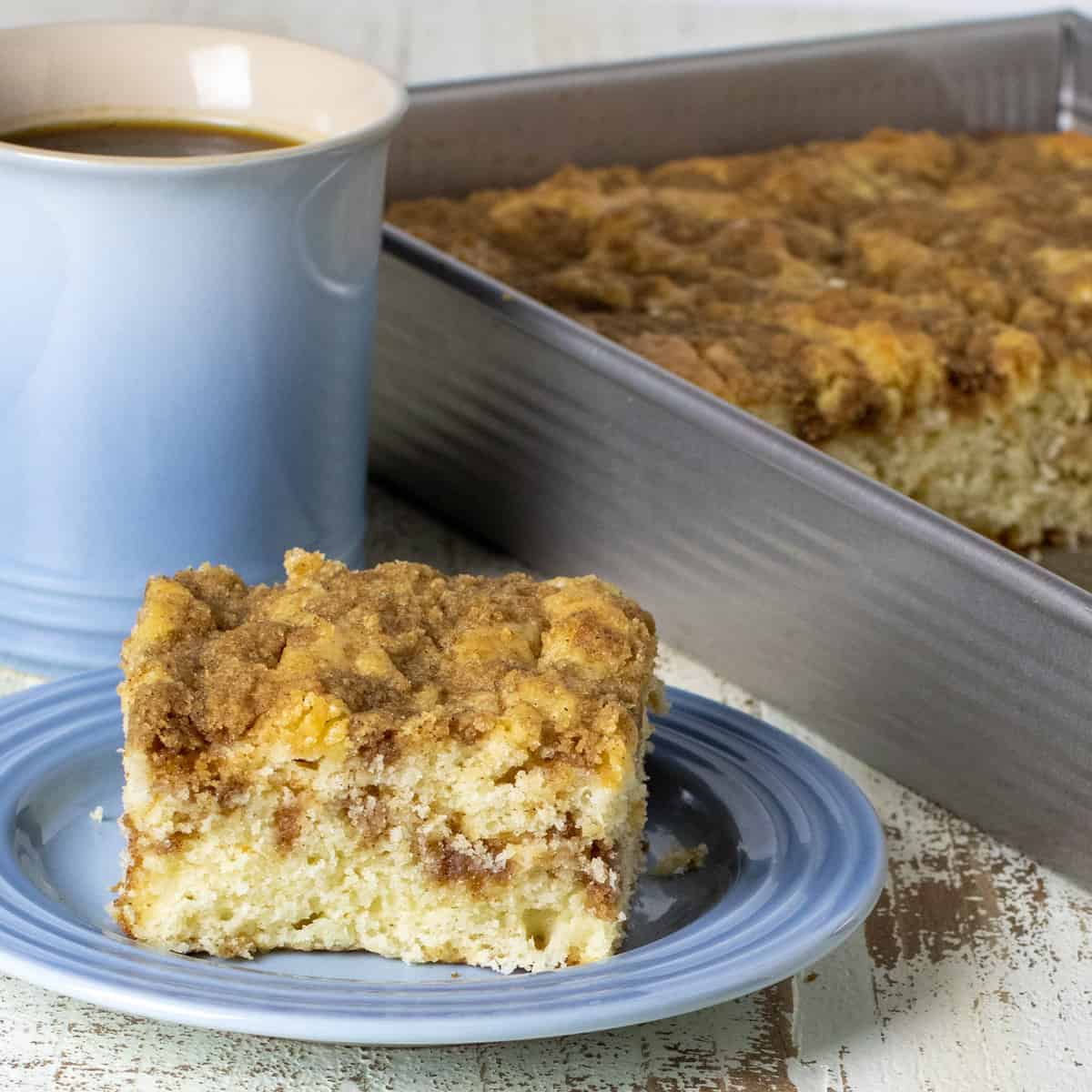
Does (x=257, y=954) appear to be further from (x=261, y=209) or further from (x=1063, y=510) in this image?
(x=1063, y=510)

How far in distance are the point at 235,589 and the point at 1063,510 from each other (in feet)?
3.30

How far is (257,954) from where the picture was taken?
122 centimetres

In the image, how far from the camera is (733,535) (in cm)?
160

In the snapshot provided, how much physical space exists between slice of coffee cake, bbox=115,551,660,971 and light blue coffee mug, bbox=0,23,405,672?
295mm

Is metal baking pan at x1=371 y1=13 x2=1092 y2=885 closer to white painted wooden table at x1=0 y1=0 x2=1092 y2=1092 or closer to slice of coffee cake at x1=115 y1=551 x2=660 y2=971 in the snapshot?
white painted wooden table at x1=0 y1=0 x2=1092 y2=1092

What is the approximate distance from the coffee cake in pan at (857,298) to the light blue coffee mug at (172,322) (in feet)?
1.16

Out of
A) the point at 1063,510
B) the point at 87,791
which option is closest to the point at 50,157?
the point at 87,791

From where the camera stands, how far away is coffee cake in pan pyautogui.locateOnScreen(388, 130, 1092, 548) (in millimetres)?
1822

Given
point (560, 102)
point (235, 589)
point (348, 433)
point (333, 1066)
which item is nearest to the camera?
point (333, 1066)

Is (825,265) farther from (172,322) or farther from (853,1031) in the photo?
(853,1031)

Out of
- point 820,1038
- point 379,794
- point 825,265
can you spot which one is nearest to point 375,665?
point 379,794

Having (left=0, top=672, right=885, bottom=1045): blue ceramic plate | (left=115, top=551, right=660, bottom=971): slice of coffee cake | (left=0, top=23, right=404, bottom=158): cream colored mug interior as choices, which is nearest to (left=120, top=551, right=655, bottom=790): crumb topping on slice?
(left=115, top=551, right=660, bottom=971): slice of coffee cake

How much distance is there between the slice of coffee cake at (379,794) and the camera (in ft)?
3.84

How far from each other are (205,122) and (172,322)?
26 cm
